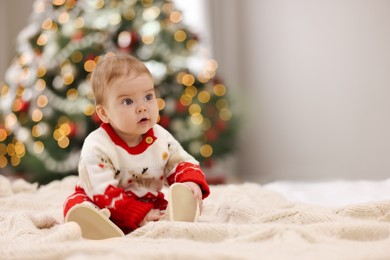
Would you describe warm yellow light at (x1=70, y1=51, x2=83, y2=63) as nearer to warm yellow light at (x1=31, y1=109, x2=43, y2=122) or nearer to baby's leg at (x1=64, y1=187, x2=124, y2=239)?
warm yellow light at (x1=31, y1=109, x2=43, y2=122)

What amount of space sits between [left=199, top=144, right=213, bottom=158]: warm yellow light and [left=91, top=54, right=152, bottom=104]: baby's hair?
2.11 m

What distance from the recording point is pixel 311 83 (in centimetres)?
382

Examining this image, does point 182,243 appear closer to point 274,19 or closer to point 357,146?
point 357,146

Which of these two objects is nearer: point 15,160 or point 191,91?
point 15,160

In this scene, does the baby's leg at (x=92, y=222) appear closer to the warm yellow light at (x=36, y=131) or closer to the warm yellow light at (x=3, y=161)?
the warm yellow light at (x=36, y=131)

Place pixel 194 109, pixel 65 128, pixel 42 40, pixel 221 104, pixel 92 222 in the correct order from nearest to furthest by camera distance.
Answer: pixel 92 222 < pixel 65 128 < pixel 42 40 < pixel 194 109 < pixel 221 104

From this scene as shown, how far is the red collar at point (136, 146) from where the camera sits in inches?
54.7

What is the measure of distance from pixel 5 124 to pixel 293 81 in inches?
76.3

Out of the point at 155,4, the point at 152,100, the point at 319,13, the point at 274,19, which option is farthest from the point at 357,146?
the point at 152,100

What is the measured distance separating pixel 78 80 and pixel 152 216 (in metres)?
2.10

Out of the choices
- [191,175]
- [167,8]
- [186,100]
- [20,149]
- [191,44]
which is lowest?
[20,149]

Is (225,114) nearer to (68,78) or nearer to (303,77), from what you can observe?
(303,77)

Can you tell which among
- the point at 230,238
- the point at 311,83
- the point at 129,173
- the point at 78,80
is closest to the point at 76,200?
the point at 129,173

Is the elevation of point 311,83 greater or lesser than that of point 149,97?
lesser
